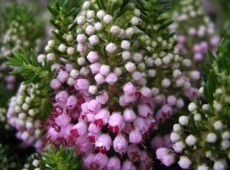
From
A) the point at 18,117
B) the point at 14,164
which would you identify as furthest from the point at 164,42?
the point at 14,164

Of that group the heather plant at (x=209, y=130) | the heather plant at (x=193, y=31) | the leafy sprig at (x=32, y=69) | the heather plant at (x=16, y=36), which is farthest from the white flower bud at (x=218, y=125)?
the heather plant at (x=16, y=36)

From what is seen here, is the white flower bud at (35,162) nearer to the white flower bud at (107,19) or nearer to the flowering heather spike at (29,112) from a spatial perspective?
the flowering heather spike at (29,112)

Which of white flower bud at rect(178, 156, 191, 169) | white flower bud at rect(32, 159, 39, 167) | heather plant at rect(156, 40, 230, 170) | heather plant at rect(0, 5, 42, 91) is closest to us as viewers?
heather plant at rect(156, 40, 230, 170)

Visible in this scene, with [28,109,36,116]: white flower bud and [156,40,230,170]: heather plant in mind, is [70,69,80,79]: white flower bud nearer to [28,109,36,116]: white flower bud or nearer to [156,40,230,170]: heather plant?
[28,109,36,116]: white flower bud

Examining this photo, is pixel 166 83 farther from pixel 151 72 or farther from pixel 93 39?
pixel 93 39

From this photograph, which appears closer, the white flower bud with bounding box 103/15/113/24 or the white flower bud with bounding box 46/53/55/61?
the white flower bud with bounding box 103/15/113/24

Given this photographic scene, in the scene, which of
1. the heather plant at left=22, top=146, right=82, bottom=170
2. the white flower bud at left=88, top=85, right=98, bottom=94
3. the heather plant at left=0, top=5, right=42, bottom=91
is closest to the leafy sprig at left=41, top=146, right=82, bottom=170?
the heather plant at left=22, top=146, right=82, bottom=170
